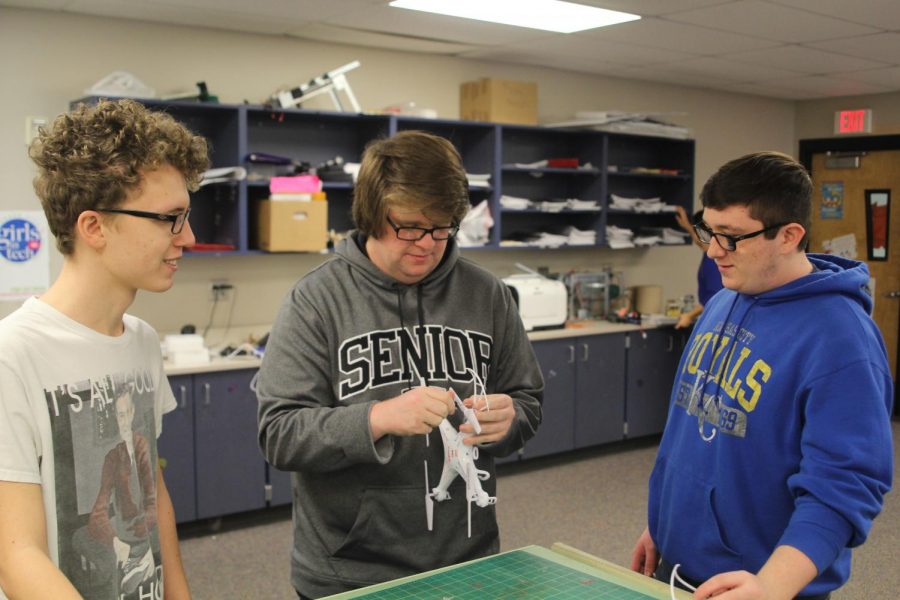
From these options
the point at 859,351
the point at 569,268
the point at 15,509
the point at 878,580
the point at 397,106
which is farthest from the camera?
the point at 569,268

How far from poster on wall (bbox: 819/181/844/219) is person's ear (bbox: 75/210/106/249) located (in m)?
7.26

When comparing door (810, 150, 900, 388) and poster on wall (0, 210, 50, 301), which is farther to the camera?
door (810, 150, 900, 388)

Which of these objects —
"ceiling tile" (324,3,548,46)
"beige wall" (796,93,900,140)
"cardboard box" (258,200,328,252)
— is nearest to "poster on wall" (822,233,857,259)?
"beige wall" (796,93,900,140)

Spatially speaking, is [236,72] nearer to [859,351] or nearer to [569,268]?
[569,268]

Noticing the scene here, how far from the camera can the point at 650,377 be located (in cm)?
593

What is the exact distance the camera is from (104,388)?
54.4 inches

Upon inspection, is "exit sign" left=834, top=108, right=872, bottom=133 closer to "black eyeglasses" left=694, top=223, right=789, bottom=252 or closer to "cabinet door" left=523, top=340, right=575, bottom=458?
"black eyeglasses" left=694, top=223, right=789, bottom=252

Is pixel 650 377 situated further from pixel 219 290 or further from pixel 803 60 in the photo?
pixel 219 290

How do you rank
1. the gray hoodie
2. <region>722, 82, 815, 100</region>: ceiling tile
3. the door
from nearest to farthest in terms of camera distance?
the gray hoodie
<region>722, 82, 815, 100</region>: ceiling tile
the door

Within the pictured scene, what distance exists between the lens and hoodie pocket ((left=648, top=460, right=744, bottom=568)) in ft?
5.66

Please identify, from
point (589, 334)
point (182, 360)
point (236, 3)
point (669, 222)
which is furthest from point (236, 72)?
point (669, 222)

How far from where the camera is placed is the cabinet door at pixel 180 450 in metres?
4.10

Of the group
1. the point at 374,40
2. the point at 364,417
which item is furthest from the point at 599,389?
the point at 364,417

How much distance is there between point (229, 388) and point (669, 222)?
382cm
